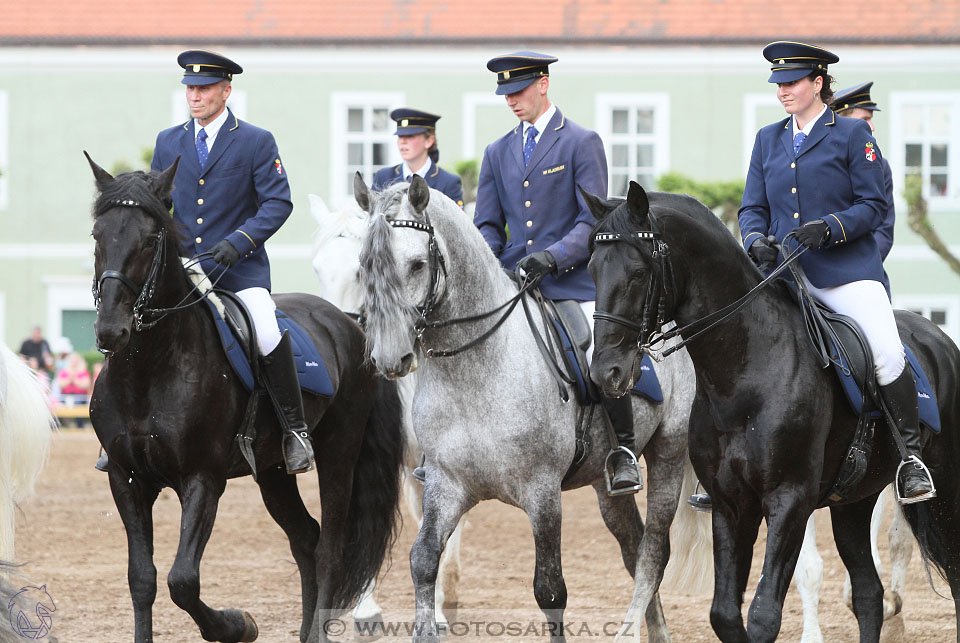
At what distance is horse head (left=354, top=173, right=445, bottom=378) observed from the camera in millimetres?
5484

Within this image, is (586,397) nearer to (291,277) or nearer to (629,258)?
(629,258)

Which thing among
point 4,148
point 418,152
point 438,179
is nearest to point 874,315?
point 438,179

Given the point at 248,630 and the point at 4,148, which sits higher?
the point at 248,630

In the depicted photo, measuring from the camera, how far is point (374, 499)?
7.83 meters

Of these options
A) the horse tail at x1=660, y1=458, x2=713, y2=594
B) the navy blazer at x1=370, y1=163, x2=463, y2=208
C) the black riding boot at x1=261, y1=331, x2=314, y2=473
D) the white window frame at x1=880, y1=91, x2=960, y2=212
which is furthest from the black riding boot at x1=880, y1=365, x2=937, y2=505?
the white window frame at x1=880, y1=91, x2=960, y2=212

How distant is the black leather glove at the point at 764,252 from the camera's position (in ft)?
19.9

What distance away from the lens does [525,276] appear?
644 cm

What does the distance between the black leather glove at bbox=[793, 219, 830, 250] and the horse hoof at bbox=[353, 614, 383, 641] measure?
351 cm

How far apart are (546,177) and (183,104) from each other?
23.0 meters

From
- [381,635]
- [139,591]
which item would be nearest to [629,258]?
[139,591]

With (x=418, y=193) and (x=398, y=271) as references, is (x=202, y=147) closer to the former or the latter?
(x=418, y=193)

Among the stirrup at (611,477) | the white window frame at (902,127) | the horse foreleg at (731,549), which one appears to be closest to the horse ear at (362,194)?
the stirrup at (611,477)

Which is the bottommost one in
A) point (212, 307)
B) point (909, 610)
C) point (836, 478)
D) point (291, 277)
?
point (291, 277)

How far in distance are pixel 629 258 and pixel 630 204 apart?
0.22m
